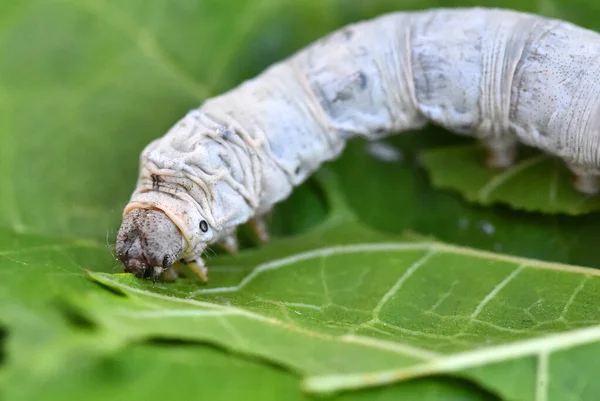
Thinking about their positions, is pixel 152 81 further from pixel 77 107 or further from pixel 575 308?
pixel 575 308

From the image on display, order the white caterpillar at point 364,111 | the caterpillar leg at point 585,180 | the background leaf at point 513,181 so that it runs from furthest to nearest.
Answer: the background leaf at point 513,181 → the caterpillar leg at point 585,180 → the white caterpillar at point 364,111

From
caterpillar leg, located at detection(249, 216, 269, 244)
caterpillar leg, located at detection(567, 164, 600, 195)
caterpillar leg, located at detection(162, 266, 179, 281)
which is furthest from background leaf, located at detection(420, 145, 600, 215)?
caterpillar leg, located at detection(162, 266, 179, 281)

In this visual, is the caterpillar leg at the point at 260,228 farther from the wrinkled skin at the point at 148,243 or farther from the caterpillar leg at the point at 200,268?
the wrinkled skin at the point at 148,243

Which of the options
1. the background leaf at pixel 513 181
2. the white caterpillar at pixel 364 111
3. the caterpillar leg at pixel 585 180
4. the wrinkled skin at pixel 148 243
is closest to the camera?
the wrinkled skin at pixel 148 243

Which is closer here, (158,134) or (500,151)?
(500,151)

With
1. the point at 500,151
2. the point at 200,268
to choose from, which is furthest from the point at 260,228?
the point at 500,151

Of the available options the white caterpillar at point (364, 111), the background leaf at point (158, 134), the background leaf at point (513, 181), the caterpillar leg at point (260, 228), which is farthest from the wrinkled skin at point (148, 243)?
the background leaf at point (513, 181)

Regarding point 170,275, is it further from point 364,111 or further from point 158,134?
point 364,111

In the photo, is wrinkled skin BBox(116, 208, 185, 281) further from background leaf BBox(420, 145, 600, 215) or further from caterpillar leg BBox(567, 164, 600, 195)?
caterpillar leg BBox(567, 164, 600, 195)
